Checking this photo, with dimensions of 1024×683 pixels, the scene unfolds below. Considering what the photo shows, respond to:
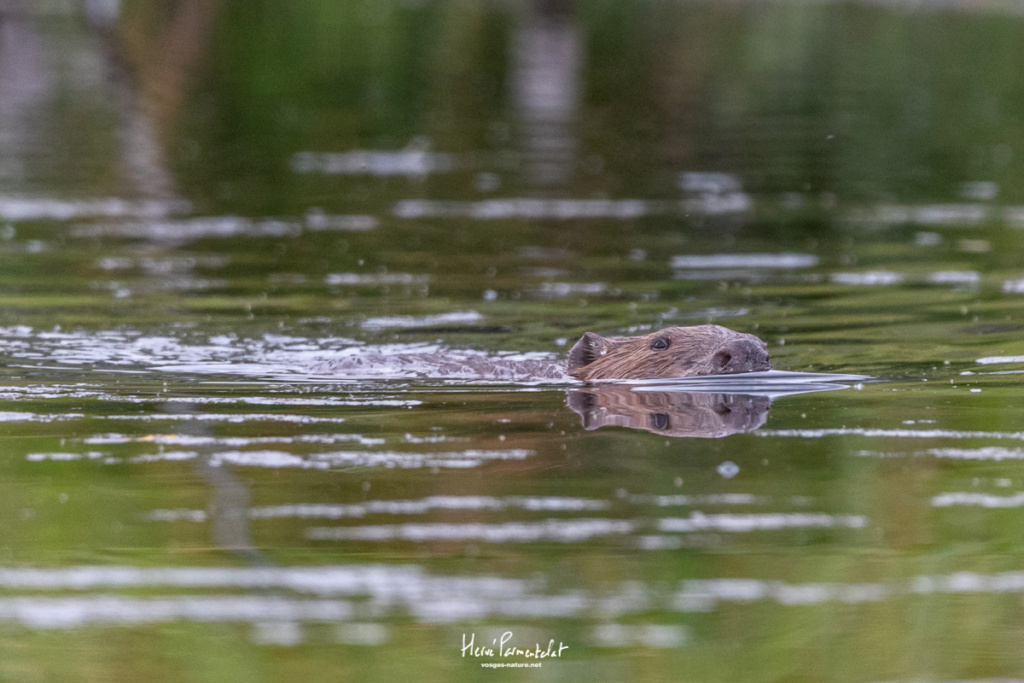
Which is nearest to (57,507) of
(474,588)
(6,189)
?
(474,588)

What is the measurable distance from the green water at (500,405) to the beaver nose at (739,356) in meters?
0.26

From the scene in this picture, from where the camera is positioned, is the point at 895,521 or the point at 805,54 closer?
the point at 895,521

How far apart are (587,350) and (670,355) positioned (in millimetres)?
487

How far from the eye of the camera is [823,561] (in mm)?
5090

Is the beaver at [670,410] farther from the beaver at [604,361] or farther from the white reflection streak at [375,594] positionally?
the white reflection streak at [375,594]

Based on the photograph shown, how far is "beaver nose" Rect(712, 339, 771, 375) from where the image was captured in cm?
788

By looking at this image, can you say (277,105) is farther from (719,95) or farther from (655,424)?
(655,424)

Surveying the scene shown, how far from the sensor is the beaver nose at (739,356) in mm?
7883

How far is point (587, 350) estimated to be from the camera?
836 centimetres

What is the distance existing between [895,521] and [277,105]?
67.3 ft

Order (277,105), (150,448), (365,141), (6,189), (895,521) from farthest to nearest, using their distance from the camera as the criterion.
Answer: (277,105)
(365,141)
(6,189)
(150,448)
(895,521)

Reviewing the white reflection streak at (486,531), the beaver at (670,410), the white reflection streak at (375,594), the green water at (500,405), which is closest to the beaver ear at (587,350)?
the green water at (500,405)

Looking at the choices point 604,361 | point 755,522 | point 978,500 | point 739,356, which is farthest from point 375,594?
point 604,361

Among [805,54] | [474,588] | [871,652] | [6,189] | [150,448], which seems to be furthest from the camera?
[805,54]
